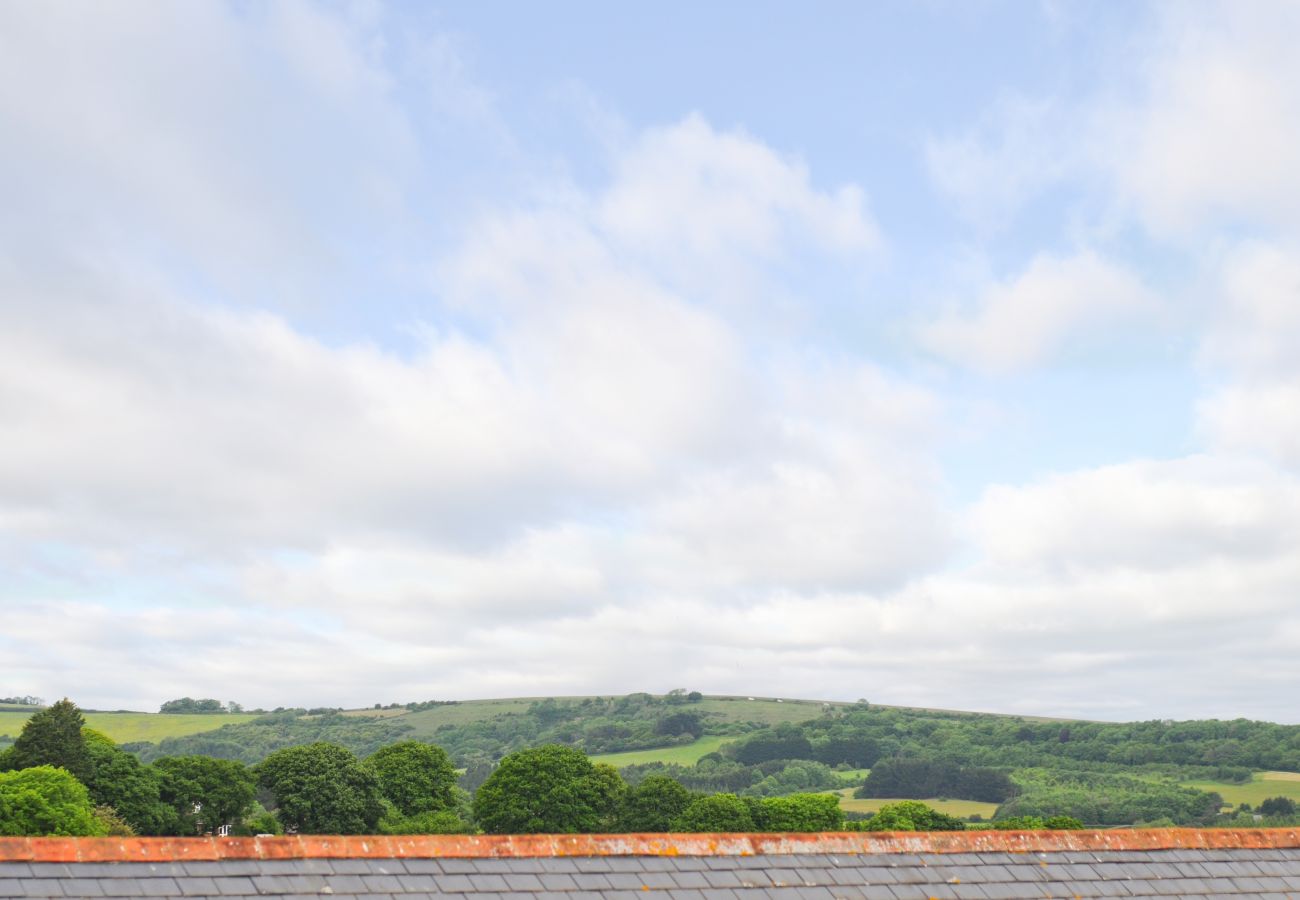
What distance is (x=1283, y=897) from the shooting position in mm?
16578

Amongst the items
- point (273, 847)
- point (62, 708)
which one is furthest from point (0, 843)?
point (62, 708)

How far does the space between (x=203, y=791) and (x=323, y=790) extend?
9318 mm

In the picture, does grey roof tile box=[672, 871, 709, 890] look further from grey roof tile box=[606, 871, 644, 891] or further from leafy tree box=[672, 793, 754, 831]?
leafy tree box=[672, 793, 754, 831]

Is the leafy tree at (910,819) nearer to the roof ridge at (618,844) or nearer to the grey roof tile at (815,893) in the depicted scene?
the roof ridge at (618,844)

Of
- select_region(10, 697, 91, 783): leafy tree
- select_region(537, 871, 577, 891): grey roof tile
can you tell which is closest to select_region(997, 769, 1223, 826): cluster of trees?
select_region(10, 697, 91, 783): leafy tree

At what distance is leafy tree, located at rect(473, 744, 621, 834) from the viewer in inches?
3748

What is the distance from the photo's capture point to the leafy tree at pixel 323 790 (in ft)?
302

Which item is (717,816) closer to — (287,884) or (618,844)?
(618,844)

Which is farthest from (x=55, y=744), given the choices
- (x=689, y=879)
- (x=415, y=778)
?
(x=689, y=879)

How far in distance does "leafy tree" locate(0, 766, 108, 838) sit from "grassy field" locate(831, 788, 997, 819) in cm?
11587

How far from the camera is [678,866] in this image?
15.0 metres

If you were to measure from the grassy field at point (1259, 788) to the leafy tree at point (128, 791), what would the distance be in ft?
471

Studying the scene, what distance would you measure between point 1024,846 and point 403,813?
306 ft

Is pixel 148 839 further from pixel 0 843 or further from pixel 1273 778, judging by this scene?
pixel 1273 778
